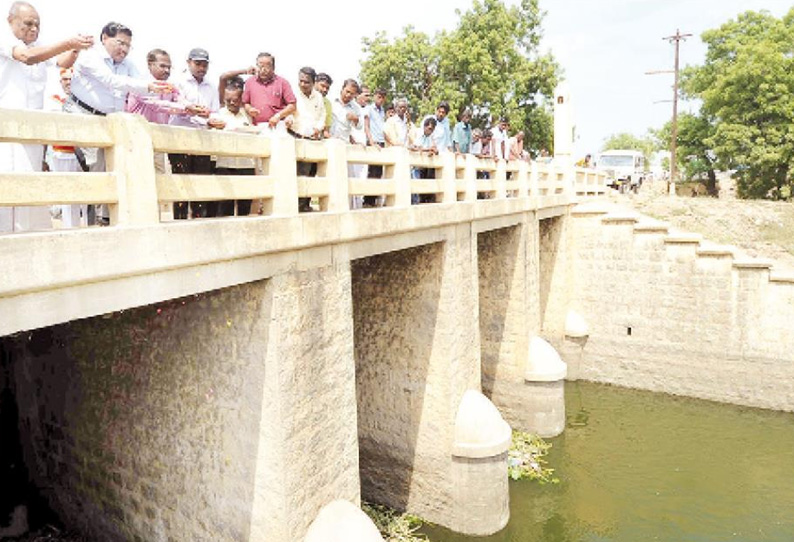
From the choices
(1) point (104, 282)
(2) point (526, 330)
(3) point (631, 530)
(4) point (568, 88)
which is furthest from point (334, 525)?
(4) point (568, 88)

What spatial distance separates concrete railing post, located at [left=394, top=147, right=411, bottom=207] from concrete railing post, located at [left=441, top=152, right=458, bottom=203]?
1.38 metres

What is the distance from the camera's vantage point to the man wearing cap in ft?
19.6

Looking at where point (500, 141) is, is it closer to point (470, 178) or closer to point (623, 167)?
point (470, 178)

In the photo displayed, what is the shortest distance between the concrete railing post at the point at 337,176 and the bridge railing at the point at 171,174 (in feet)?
0.04

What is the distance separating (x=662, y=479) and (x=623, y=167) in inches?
871

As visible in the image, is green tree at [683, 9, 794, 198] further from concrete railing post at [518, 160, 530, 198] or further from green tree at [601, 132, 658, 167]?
green tree at [601, 132, 658, 167]

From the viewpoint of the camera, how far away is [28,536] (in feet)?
26.9

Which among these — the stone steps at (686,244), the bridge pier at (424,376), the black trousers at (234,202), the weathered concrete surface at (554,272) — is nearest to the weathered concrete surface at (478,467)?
the bridge pier at (424,376)

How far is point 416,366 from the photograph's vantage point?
9469 millimetres

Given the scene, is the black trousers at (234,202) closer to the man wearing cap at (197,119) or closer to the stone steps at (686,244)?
the man wearing cap at (197,119)

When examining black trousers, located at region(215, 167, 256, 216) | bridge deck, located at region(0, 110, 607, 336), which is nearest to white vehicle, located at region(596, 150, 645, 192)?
bridge deck, located at region(0, 110, 607, 336)

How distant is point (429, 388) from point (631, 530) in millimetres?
4489

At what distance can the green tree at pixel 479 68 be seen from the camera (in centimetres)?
2638

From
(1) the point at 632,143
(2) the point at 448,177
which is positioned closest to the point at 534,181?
(2) the point at 448,177
